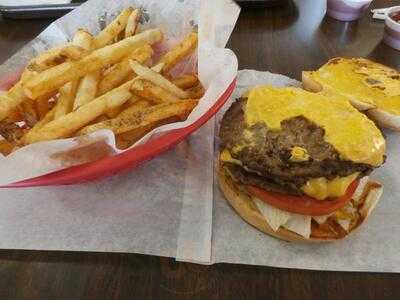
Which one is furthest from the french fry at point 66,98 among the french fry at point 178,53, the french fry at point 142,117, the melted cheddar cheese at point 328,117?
the melted cheddar cheese at point 328,117

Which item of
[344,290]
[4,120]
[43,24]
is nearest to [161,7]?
[4,120]

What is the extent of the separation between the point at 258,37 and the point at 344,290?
1330 millimetres

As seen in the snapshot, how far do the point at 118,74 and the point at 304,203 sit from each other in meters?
0.60

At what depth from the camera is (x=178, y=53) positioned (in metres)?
1.12

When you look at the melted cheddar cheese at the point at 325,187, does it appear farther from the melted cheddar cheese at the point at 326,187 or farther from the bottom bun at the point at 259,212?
the bottom bun at the point at 259,212

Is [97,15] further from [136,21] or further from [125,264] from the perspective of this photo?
[125,264]

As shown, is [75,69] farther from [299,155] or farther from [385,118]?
[385,118]

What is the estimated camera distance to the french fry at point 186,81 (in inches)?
44.3

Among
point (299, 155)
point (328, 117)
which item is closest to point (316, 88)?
point (328, 117)

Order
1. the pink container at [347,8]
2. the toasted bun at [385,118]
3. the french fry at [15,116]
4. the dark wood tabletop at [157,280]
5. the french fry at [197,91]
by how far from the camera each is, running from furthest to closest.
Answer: the pink container at [347,8] < the toasted bun at [385,118] < the french fry at [197,91] < the french fry at [15,116] < the dark wood tabletop at [157,280]

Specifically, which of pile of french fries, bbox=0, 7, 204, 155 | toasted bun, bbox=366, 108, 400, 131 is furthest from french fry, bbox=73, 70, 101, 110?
toasted bun, bbox=366, 108, 400, 131

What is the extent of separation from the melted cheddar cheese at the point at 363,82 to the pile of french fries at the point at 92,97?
0.55 meters

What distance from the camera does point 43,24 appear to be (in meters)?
1.91

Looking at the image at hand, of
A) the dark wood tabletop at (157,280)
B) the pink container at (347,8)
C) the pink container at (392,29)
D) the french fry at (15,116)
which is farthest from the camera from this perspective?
the pink container at (347,8)
